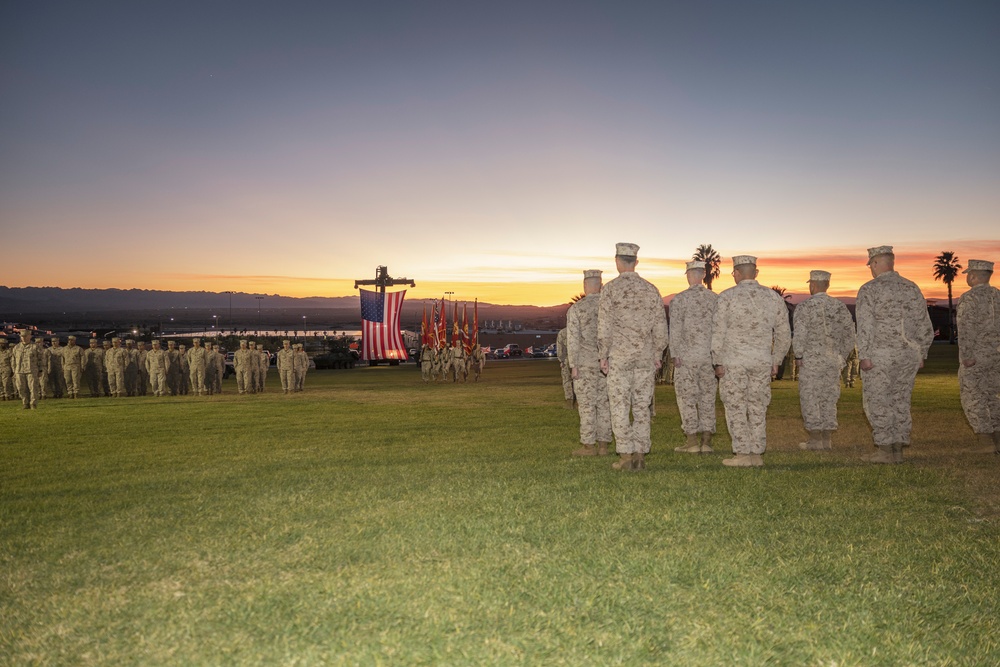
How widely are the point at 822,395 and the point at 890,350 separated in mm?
1391

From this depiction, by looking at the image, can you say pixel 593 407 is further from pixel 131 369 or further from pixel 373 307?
pixel 373 307

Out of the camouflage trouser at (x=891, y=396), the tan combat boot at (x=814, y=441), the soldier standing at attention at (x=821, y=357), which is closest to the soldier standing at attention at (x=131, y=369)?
the soldier standing at attention at (x=821, y=357)

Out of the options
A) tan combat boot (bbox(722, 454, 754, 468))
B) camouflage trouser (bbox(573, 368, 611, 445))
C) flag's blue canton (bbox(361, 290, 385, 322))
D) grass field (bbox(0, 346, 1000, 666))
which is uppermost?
flag's blue canton (bbox(361, 290, 385, 322))

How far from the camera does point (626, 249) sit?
31.6ft

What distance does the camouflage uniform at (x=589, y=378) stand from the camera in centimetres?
1072

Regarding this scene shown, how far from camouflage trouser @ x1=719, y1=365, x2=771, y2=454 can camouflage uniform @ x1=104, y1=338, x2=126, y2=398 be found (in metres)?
23.1

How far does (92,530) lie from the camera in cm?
672

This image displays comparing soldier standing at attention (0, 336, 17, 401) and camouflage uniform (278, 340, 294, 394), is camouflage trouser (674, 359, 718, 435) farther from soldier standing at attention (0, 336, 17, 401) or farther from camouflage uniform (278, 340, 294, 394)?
soldier standing at attention (0, 336, 17, 401)

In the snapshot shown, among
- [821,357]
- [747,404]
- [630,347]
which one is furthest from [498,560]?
[821,357]

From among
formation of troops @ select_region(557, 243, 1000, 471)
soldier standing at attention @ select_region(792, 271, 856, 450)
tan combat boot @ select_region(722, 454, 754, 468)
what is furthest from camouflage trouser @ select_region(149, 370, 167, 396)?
tan combat boot @ select_region(722, 454, 754, 468)

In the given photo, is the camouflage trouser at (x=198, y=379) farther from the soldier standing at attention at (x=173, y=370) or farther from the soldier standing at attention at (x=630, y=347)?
the soldier standing at attention at (x=630, y=347)

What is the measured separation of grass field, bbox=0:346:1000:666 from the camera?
4.10m

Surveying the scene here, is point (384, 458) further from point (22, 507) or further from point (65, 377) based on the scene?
point (65, 377)

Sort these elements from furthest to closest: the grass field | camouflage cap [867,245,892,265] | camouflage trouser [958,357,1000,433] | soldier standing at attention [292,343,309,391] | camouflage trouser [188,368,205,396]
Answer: soldier standing at attention [292,343,309,391] < camouflage trouser [188,368,205,396] < camouflage trouser [958,357,1000,433] < camouflage cap [867,245,892,265] < the grass field
